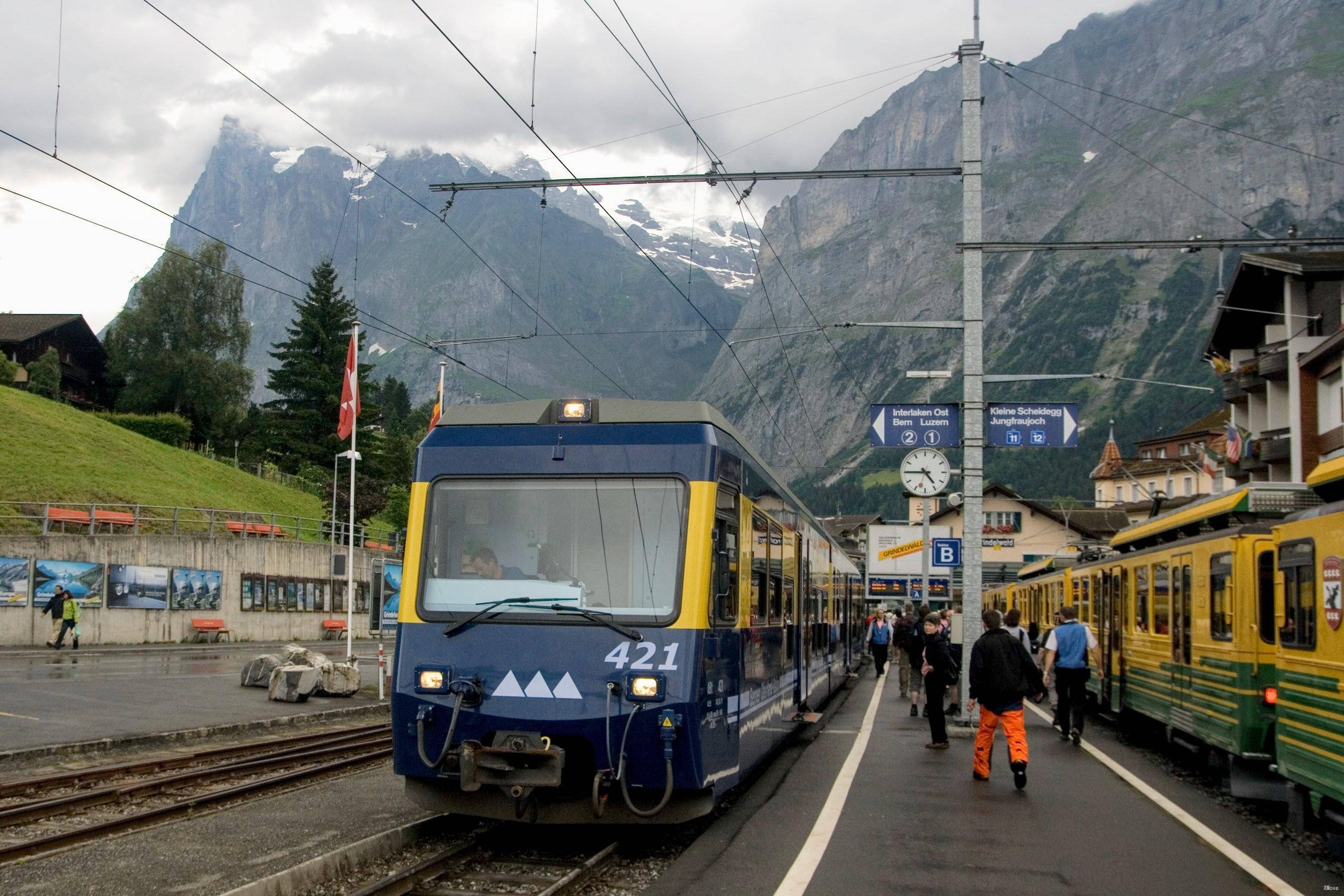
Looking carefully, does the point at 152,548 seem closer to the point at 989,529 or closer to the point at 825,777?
the point at 825,777

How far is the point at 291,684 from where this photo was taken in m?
20.4

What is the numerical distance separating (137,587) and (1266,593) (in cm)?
3147

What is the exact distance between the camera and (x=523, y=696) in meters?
8.44

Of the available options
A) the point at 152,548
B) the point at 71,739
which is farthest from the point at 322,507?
the point at 71,739

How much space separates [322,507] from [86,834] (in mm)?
56084

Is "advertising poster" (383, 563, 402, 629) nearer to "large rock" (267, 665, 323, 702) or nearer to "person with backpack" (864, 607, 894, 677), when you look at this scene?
"large rock" (267, 665, 323, 702)

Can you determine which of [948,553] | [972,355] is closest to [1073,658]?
[972,355]

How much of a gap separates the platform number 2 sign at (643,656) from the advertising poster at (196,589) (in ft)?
102

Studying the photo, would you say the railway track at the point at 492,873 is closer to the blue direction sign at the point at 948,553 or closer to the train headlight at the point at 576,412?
the train headlight at the point at 576,412

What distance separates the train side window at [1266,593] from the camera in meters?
10.6

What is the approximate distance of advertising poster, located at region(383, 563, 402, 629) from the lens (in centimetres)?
1935

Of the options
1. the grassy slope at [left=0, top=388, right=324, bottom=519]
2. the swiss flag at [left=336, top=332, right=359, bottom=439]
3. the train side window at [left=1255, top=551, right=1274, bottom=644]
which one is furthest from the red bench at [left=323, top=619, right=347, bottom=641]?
the train side window at [left=1255, top=551, right=1274, bottom=644]

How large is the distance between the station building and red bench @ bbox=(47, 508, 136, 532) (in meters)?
33.6

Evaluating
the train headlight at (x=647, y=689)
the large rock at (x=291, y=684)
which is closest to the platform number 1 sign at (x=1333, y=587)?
the train headlight at (x=647, y=689)
